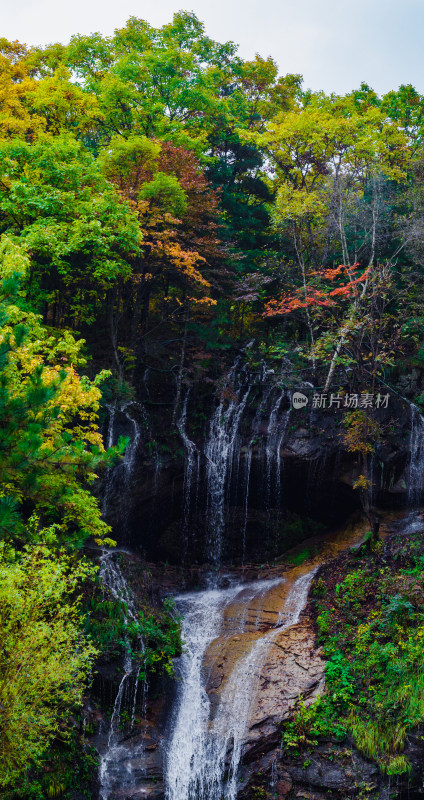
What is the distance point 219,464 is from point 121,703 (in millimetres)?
6912

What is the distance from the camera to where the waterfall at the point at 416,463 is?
13.7m

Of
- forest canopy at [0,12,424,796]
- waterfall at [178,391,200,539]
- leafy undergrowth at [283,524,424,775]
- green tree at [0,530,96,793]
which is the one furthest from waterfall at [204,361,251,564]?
green tree at [0,530,96,793]

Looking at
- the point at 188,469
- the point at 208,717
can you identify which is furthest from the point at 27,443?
the point at 188,469

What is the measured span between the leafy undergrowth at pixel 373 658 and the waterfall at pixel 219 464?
381cm

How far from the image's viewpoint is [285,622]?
1115 cm

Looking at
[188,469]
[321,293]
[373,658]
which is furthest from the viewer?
[188,469]

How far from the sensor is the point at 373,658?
886 centimetres

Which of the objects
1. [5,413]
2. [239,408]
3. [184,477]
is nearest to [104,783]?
[5,413]

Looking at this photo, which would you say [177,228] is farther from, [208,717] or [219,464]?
[208,717]

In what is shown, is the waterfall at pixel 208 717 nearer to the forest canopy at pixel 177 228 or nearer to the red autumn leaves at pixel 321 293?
the forest canopy at pixel 177 228

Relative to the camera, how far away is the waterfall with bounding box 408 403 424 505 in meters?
13.7

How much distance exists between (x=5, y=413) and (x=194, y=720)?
682 cm

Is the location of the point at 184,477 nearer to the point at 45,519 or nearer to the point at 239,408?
the point at 239,408

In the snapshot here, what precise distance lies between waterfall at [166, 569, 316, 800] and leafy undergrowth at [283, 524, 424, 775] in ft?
3.01
